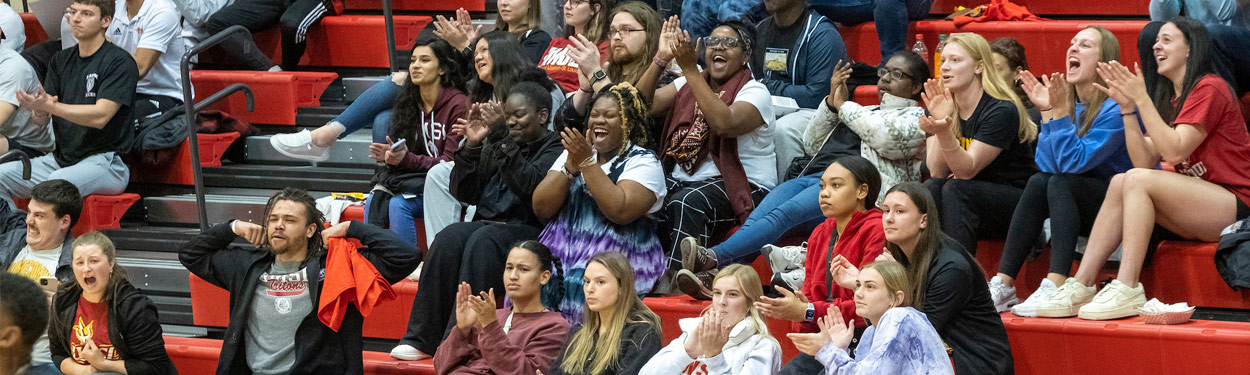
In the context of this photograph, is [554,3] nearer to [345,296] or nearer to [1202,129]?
[345,296]

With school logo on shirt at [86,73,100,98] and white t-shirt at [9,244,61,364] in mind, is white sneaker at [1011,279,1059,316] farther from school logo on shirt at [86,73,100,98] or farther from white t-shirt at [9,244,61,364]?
school logo on shirt at [86,73,100,98]

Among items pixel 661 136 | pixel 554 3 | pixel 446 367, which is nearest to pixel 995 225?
pixel 661 136

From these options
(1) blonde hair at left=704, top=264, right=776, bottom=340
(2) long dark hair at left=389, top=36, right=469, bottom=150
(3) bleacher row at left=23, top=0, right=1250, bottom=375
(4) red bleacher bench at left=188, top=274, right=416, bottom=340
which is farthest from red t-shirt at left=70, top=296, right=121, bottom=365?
(1) blonde hair at left=704, top=264, right=776, bottom=340

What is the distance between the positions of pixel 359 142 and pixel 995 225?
2978 millimetres

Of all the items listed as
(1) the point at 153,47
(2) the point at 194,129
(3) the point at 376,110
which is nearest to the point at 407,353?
(3) the point at 376,110

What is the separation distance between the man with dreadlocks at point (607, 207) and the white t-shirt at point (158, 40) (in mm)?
2707

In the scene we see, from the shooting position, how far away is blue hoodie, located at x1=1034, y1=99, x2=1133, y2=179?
15.8 feet

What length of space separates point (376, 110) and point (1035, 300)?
2740 millimetres

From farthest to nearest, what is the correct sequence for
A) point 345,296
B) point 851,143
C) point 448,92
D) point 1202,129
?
1. point 448,92
2. point 851,143
3. point 345,296
4. point 1202,129

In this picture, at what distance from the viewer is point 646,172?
5.05 meters

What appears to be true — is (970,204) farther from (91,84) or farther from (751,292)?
(91,84)

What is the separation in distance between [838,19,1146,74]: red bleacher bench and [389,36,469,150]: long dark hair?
1.81 metres

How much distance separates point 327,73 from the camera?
7207 millimetres

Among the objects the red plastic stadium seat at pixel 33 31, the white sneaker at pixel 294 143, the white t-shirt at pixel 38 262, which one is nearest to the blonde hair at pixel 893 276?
the white sneaker at pixel 294 143
